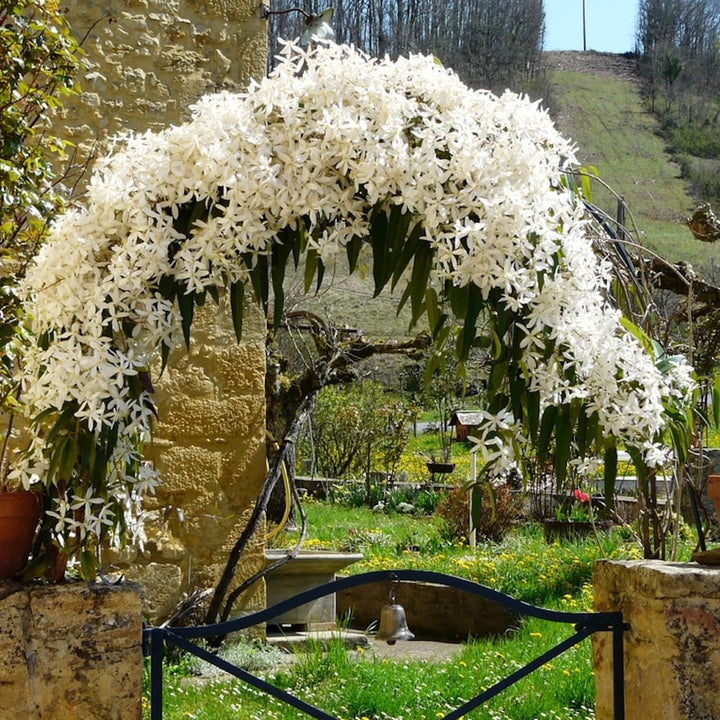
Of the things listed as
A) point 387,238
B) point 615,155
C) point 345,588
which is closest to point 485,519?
point 345,588

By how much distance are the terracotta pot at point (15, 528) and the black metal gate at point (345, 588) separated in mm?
343

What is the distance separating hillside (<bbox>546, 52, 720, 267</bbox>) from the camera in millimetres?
36750

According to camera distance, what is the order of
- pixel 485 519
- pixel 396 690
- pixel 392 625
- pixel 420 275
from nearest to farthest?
1. pixel 420 275
2. pixel 392 625
3. pixel 396 690
4. pixel 485 519

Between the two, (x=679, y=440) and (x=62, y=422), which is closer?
(x=62, y=422)

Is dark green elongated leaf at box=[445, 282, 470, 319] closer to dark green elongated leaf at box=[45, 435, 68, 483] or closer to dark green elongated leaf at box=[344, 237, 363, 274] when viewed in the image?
dark green elongated leaf at box=[344, 237, 363, 274]

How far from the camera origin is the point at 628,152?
43812mm

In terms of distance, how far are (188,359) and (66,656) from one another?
117 inches

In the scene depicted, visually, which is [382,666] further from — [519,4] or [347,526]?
[519,4]

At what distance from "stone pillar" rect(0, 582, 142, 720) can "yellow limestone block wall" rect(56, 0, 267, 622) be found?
273 cm

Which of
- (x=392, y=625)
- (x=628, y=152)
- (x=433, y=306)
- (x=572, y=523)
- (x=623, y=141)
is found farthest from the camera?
(x=623, y=141)

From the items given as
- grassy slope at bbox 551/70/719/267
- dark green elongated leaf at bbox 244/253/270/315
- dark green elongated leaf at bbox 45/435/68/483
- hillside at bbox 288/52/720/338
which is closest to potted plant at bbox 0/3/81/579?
dark green elongated leaf at bbox 45/435/68/483

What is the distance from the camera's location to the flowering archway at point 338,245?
2100 millimetres

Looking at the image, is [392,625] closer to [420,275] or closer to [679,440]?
[679,440]

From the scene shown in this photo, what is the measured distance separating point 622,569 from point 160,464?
9.81 feet
